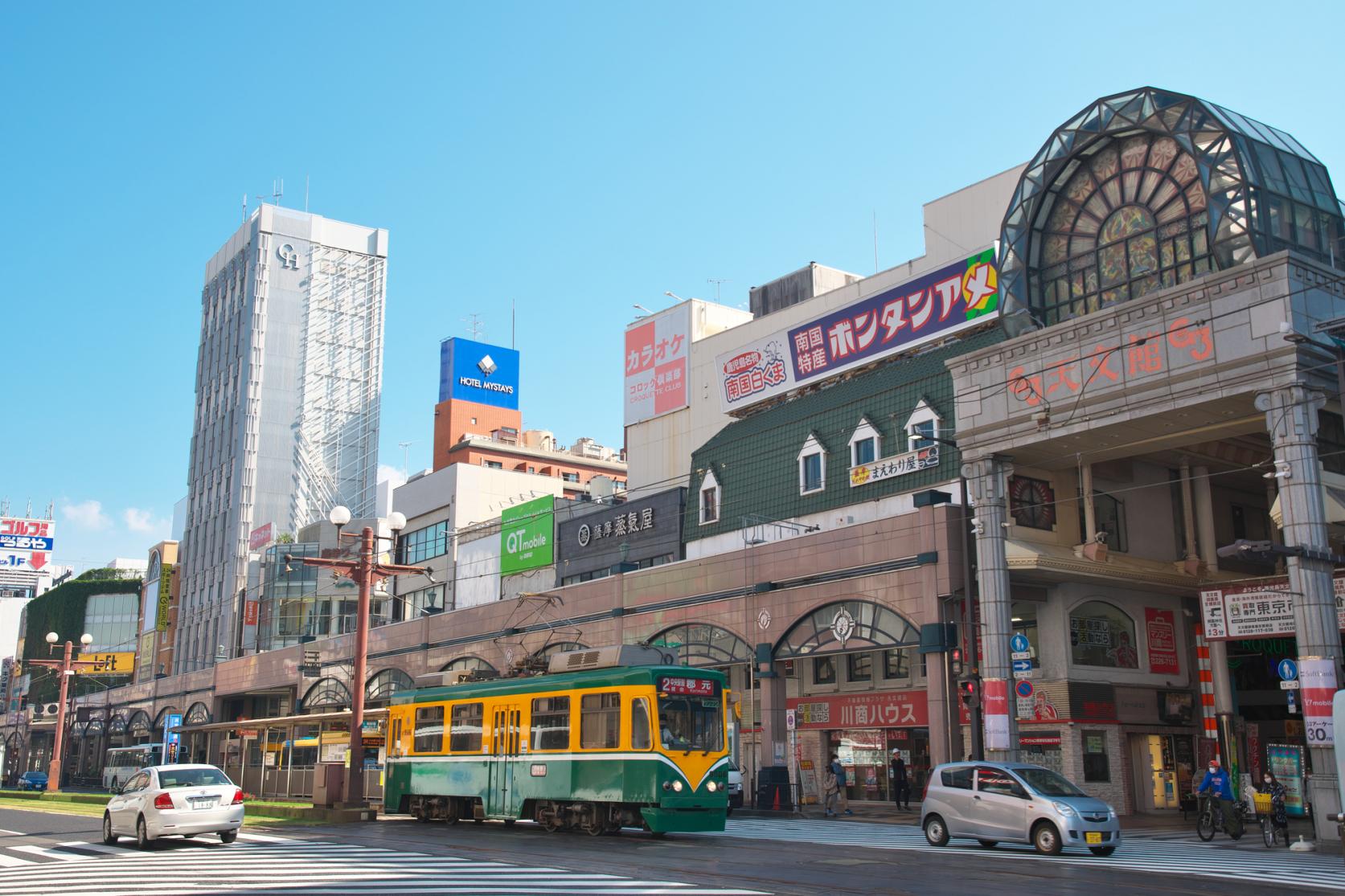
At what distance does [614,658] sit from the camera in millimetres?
24578

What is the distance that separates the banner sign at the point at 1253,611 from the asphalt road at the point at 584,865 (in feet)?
24.8

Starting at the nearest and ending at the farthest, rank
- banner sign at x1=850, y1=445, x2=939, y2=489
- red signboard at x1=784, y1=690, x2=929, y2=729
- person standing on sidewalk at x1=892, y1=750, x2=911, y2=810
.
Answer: person standing on sidewalk at x1=892, y1=750, x2=911, y2=810 < red signboard at x1=784, y1=690, x2=929, y2=729 < banner sign at x1=850, y1=445, x2=939, y2=489

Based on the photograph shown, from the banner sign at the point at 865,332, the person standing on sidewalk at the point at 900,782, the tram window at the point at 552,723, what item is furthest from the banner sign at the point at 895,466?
the tram window at the point at 552,723

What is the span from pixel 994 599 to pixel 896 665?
8126 millimetres

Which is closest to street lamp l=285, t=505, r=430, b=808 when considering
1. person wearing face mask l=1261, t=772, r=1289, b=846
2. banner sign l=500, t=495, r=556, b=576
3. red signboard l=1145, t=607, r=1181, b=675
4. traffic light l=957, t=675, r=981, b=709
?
traffic light l=957, t=675, r=981, b=709

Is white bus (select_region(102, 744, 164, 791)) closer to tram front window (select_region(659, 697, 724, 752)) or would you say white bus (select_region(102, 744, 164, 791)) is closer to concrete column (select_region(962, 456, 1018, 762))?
concrete column (select_region(962, 456, 1018, 762))

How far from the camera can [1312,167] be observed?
1158 inches

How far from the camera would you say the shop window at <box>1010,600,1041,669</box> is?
33.9 meters

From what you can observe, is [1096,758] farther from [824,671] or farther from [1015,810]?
[1015,810]

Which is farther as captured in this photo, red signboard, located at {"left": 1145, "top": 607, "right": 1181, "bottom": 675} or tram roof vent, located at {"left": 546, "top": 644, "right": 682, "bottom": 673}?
red signboard, located at {"left": 1145, "top": 607, "right": 1181, "bottom": 675}

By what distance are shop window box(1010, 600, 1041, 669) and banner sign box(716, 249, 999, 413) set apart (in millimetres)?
8829

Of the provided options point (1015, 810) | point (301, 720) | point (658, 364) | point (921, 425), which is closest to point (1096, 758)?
point (921, 425)

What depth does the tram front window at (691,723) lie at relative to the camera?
2277cm

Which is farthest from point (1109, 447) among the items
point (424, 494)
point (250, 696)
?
point (250, 696)
